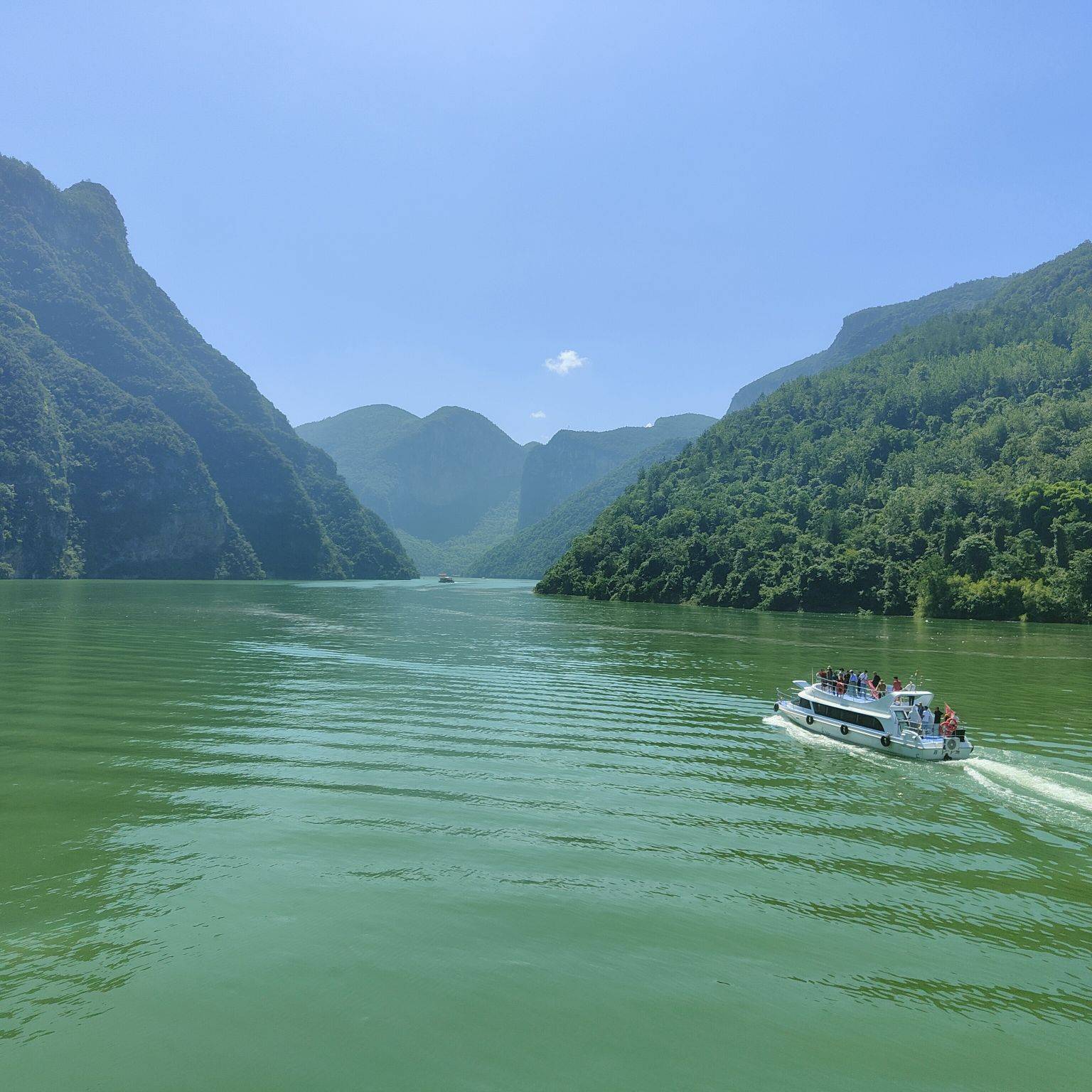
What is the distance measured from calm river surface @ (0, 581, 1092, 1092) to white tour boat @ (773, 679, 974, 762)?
99 cm

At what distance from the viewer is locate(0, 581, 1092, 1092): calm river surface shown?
373 inches

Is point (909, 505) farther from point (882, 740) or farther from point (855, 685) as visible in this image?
point (882, 740)

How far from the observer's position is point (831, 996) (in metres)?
10.9

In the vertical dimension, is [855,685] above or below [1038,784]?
above

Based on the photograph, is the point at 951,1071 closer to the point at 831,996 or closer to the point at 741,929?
the point at 831,996

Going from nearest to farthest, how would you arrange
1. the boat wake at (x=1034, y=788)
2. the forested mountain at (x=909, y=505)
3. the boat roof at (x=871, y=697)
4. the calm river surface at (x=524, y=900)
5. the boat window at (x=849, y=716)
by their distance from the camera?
the calm river surface at (x=524, y=900) → the boat wake at (x=1034, y=788) → the boat roof at (x=871, y=697) → the boat window at (x=849, y=716) → the forested mountain at (x=909, y=505)

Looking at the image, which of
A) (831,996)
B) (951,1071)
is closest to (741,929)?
(831,996)

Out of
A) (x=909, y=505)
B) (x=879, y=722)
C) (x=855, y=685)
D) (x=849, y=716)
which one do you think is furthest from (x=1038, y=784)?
(x=909, y=505)

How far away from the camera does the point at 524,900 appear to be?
542 inches

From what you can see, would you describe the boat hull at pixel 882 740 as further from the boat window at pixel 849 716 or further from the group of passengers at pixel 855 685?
the group of passengers at pixel 855 685

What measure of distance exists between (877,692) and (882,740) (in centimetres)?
321

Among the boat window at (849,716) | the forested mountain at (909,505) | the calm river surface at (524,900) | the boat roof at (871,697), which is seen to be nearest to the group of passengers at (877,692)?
the boat roof at (871,697)

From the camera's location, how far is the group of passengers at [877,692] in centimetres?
2712

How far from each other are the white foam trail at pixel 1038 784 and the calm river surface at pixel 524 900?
8.1 inches
